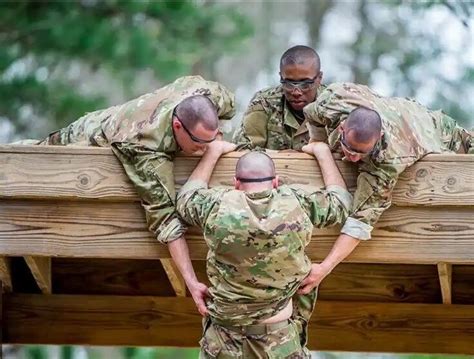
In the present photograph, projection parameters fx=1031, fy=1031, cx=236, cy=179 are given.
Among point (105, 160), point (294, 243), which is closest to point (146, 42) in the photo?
point (105, 160)

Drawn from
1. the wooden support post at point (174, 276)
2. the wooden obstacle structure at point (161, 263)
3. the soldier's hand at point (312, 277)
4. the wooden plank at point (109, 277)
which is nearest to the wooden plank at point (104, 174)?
the wooden obstacle structure at point (161, 263)

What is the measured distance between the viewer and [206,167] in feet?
13.8

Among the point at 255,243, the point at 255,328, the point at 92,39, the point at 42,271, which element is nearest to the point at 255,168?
the point at 255,243

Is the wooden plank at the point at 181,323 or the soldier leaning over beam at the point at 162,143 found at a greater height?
the soldier leaning over beam at the point at 162,143

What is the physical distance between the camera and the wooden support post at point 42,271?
16.4ft

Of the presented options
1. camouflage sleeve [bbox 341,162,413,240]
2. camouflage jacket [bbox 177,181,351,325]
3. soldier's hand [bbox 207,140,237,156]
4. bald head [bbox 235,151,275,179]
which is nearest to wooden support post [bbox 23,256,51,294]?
soldier's hand [bbox 207,140,237,156]

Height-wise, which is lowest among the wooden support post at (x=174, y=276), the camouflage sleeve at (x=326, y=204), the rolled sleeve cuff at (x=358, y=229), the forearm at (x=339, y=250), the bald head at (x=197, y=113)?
the wooden support post at (x=174, y=276)

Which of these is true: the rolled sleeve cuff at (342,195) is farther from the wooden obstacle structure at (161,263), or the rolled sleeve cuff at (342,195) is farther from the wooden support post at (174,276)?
the wooden support post at (174,276)

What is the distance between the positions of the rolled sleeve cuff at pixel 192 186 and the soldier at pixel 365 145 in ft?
1.80

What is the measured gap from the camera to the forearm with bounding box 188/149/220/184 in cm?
418

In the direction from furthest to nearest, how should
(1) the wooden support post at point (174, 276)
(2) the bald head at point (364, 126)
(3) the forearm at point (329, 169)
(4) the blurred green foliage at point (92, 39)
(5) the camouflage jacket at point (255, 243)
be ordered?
(4) the blurred green foliage at point (92, 39), (1) the wooden support post at point (174, 276), (3) the forearm at point (329, 169), (2) the bald head at point (364, 126), (5) the camouflage jacket at point (255, 243)

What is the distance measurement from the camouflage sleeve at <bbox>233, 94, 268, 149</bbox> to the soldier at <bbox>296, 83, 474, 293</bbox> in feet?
2.99

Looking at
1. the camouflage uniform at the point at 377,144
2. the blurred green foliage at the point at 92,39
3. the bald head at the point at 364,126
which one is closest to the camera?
the bald head at the point at 364,126

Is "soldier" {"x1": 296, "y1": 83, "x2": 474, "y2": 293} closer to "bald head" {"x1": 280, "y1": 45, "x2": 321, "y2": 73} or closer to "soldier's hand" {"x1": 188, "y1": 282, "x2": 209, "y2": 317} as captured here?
"soldier's hand" {"x1": 188, "y1": 282, "x2": 209, "y2": 317}
